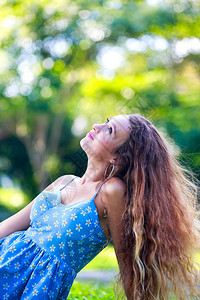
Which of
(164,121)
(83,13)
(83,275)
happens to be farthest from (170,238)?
(83,13)

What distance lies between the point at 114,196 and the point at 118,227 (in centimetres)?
15

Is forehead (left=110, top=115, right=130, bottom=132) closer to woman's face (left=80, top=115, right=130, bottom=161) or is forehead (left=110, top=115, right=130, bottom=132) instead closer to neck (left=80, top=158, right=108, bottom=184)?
woman's face (left=80, top=115, right=130, bottom=161)

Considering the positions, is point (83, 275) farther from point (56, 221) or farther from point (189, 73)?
point (189, 73)

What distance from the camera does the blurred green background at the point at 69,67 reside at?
10.3m

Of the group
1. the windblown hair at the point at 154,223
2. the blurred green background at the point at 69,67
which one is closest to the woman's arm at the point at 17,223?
the windblown hair at the point at 154,223

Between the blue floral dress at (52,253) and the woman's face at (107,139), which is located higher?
the woman's face at (107,139)

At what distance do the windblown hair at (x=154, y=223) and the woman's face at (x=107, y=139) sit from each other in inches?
1.4

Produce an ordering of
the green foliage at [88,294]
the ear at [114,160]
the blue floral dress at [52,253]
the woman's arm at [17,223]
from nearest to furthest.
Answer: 1. the blue floral dress at [52,253]
2. the ear at [114,160]
3. the woman's arm at [17,223]
4. the green foliage at [88,294]

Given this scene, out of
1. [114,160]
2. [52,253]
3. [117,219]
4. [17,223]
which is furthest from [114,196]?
[17,223]

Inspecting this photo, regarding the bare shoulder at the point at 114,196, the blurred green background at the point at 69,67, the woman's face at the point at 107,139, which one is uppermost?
the woman's face at the point at 107,139

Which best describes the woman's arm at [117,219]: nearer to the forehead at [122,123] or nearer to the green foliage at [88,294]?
the forehead at [122,123]

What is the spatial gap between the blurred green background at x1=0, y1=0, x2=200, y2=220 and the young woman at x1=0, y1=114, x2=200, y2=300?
7602 millimetres

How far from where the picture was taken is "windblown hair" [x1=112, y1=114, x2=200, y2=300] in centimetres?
203

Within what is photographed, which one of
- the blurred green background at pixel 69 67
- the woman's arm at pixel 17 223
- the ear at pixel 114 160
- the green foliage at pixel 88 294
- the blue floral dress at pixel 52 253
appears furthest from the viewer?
the blurred green background at pixel 69 67
